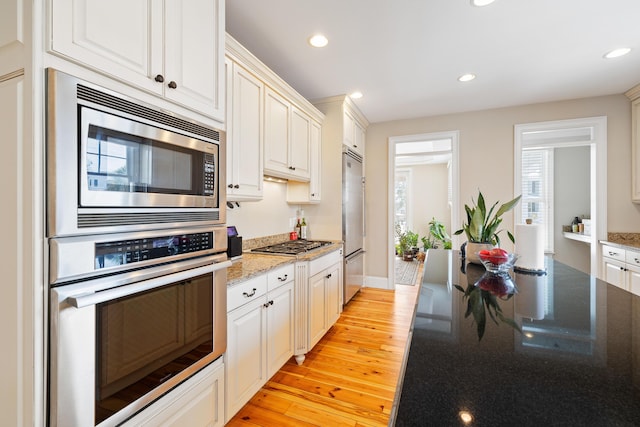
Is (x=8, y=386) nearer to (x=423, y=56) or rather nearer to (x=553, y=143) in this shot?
(x=423, y=56)

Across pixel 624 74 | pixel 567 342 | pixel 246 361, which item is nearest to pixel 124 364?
pixel 246 361

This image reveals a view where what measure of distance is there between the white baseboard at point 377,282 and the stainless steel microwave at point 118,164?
341 cm

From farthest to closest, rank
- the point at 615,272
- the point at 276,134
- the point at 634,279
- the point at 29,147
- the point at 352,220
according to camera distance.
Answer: the point at 352,220 → the point at 615,272 → the point at 634,279 → the point at 276,134 → the point at 29,147

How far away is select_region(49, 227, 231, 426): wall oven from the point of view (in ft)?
2.69

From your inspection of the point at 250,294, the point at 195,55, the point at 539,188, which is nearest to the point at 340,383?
the point at 250,294

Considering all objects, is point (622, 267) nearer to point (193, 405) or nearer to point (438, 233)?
point (438, 233)

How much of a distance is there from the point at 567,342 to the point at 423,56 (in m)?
2.45

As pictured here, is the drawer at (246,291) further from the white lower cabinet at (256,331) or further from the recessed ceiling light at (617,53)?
the recessed ceiling light at (617,53)

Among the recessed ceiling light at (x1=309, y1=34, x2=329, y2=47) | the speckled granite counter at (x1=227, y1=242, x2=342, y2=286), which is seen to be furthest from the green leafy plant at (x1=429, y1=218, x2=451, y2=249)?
the recessed ceiling light at (x1=309, y1=34, x2=329, y2=47)

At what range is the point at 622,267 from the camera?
2.88 metres

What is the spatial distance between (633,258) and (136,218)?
417 centimetres

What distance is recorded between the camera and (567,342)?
0.71 meters

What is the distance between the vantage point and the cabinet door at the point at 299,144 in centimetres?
265

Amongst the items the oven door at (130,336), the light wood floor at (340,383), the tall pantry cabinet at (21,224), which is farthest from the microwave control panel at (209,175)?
the light wood floor at (340,383)
